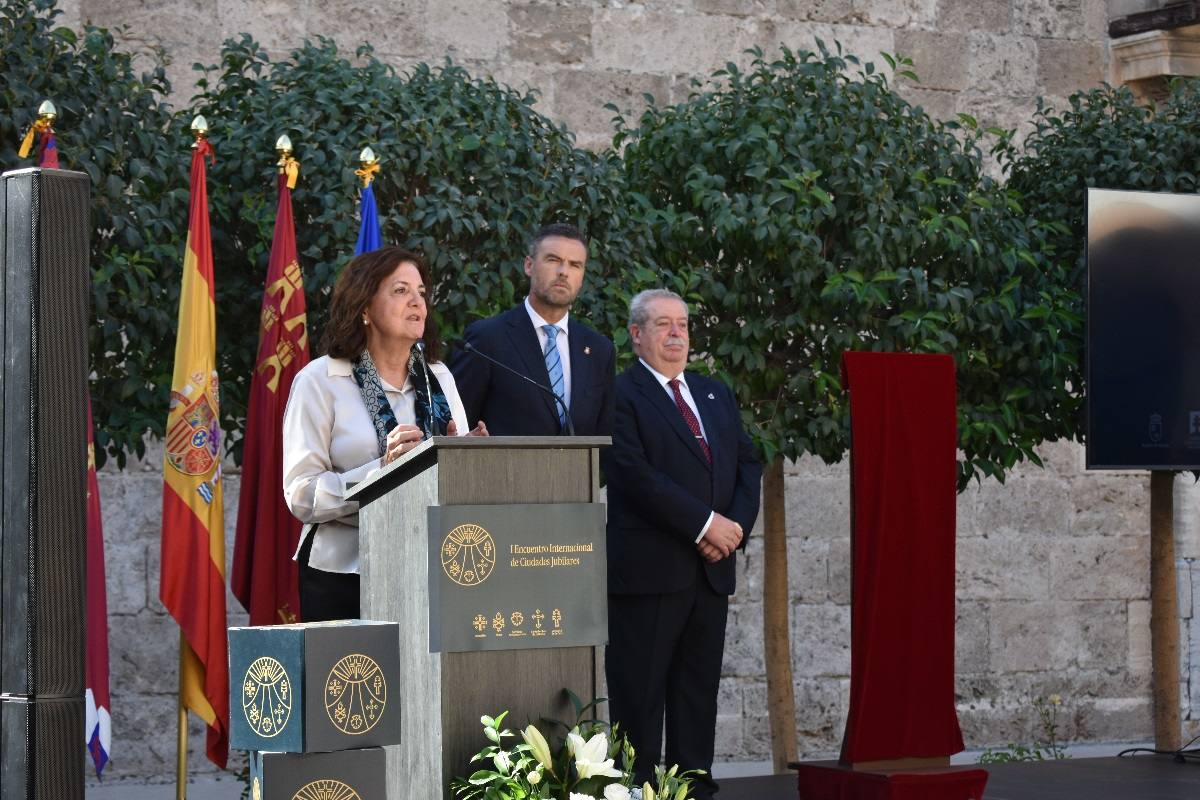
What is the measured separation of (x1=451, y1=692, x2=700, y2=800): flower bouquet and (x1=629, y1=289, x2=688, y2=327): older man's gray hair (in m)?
2.09

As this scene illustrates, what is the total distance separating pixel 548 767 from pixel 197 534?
2434 mm

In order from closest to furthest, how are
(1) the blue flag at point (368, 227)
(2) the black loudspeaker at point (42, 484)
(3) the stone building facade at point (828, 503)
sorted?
(2) the black loudspeaker at point (42, 484) → (1) the blue flag at point (368, 227) → (3) the stone building facade at point (828, 503)

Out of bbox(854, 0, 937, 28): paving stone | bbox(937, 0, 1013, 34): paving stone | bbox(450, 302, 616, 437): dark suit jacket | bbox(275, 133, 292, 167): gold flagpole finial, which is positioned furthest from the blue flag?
bbox(937, 0, 1013, 34): paving stone

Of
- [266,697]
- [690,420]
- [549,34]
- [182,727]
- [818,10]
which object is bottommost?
[182,727]

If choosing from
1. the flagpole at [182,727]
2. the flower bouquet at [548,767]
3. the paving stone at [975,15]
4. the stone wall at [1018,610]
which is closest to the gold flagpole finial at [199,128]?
the flagpole at [182,727]

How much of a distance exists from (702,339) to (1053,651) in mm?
3140

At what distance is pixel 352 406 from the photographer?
3.61 metres

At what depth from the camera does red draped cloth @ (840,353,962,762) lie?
5168 millimetres

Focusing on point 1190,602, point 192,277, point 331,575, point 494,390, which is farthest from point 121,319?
point 1190,602

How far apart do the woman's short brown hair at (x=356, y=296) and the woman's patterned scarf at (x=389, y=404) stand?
4 cm

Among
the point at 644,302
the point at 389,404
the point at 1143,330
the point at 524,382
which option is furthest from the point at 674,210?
the point at 389,404

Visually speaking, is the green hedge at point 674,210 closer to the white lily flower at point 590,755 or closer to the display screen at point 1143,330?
the display screen at point 1143,330

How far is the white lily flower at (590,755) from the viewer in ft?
9.31

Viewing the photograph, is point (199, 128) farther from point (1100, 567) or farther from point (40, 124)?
point (1100, 567)
